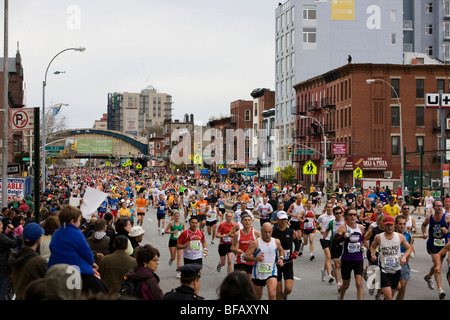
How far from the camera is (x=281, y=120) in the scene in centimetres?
8969

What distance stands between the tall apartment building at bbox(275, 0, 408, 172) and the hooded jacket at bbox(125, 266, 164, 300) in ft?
248

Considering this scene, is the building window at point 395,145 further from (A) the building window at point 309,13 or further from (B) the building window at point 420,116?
(A) the building window at point 309,13

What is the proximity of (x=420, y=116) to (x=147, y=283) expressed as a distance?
61439 millimetres

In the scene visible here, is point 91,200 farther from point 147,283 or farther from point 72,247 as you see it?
point 147,283

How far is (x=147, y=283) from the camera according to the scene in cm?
714

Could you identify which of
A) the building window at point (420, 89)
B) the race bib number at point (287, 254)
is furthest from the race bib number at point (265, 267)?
the building window at point (420, 89)

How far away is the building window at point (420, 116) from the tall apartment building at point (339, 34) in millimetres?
17810

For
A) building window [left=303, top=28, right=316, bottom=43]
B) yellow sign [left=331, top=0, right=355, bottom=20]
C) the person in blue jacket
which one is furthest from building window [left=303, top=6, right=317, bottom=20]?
the person in blue jacket

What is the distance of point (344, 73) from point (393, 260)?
5706 cm

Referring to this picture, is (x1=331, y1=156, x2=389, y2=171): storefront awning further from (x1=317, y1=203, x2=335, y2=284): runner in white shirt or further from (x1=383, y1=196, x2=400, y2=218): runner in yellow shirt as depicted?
(x1=317, y1=203, x2=335, y2=284): runner in white shirt

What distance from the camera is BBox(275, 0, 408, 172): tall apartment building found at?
269ft

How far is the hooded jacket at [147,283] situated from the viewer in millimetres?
7055
